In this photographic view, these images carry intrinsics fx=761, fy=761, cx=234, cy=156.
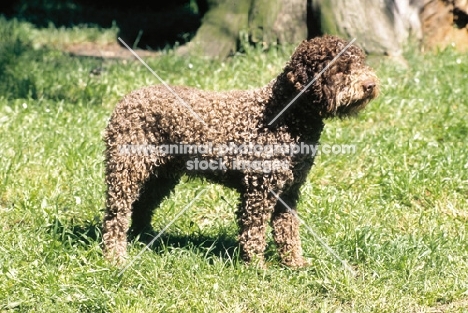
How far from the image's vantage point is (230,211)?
5441 mm

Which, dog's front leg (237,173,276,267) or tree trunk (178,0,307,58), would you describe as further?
tree trunk (178,0,307,58)

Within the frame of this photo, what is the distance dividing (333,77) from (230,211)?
5.06ft

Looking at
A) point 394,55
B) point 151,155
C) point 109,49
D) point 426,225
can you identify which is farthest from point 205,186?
point 109,49

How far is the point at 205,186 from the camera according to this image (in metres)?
5.67

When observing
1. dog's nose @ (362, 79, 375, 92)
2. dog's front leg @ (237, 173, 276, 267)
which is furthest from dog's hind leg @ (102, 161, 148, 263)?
dog's nose @ (362, 79, 375, 92)

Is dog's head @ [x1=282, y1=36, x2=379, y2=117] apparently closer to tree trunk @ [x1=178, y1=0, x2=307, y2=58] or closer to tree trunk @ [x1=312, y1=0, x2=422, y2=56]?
tree trunk @ [x1=312, y1=0, x2=422, y2=56]

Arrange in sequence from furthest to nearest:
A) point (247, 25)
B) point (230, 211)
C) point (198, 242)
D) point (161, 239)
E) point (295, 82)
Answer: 1. point (247, 25)
2. point (230, 211)
3. point (198, 242)
4. point (161, 239)
5. point (295, 82)

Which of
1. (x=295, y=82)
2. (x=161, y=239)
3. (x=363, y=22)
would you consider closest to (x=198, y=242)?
(x=161, y=239)

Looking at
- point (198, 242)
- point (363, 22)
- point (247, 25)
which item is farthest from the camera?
point (247, 25)

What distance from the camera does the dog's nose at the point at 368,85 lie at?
4254mm

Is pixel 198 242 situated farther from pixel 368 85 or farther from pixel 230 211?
pixel 368 85

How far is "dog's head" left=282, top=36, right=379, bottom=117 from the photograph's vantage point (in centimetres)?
427

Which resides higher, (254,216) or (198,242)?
(254,216)

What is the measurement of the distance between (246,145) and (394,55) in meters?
4.11
